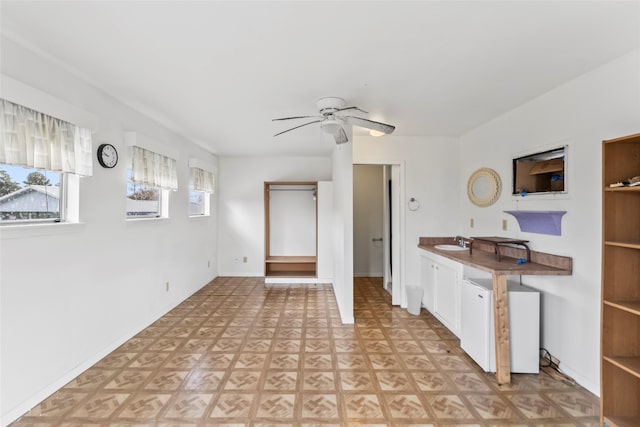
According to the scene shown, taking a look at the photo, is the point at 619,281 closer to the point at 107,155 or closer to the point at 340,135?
the point at 340,135

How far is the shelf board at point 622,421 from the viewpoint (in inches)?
68.7

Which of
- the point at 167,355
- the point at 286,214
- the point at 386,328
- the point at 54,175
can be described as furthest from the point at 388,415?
the point at 286,214

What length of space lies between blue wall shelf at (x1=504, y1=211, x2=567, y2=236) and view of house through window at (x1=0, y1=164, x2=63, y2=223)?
413cm

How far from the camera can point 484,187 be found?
3.68 m

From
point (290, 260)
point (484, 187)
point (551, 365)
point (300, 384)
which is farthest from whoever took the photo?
point (290, 260)

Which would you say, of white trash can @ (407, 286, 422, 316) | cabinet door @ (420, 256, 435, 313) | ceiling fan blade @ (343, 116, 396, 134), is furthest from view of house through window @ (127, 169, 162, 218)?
cabinet door @ (420, 256, 435, 313)

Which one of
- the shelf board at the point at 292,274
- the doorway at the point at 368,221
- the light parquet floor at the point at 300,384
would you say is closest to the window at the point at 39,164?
the light parquet floor at the point at 300,384

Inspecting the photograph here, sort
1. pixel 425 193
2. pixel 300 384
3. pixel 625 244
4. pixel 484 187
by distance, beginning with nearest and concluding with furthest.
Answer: pixel 625 244 < pixel 300 384 < pixel 484 187 < pixel 425 193

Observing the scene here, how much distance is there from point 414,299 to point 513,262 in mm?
1415

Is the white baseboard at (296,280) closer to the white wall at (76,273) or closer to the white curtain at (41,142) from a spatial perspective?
the white wall at (76,273)

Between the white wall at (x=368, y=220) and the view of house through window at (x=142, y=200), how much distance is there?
11.7 feet

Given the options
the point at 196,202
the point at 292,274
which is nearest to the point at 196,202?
the point at 196,202

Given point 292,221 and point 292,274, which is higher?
point 292,221

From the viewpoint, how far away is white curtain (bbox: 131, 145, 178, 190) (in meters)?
3.28
